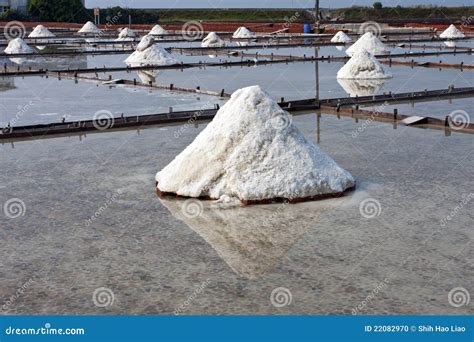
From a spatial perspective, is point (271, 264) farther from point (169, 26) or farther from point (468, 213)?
point (169, 26)

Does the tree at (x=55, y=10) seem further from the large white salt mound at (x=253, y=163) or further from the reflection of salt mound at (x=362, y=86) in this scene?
the large white salt mound at (x=253, y=163)

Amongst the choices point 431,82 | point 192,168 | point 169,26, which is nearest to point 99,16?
point 169,26

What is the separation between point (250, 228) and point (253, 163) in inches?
51.8

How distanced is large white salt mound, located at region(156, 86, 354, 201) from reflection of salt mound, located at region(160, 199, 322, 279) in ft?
0.74

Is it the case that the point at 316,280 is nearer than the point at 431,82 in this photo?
Yes

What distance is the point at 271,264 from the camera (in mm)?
5750

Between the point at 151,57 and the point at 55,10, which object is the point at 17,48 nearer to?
the point at 151,57

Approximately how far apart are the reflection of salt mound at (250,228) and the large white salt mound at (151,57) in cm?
1863

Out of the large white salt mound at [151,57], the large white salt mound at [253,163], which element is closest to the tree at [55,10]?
the large white salt mound at [151,57]

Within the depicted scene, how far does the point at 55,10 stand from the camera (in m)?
61.8

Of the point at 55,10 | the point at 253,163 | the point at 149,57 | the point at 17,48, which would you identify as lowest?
the point at 149,57

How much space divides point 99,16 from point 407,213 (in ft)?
199

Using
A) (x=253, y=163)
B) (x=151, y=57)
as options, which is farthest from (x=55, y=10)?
(x=253, y=163)

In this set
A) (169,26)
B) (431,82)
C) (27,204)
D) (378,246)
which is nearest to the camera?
(378,246)
